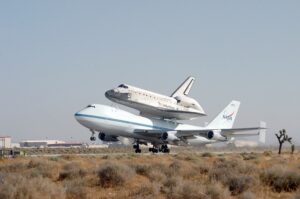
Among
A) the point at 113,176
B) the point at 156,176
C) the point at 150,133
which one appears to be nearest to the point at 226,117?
Answer: the point at 150,133

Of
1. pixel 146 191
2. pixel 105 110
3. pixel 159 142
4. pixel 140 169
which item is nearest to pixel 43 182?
pixel 146 191

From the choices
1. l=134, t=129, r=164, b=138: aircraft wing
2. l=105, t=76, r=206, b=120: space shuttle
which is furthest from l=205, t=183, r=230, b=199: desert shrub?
l=105, t=76, r=206, b=120: space shuttle

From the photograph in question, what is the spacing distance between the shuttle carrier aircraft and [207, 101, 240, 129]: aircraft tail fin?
807 cm

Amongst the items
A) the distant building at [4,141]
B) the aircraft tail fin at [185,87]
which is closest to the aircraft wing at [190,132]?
the aircraft tail fin at [185,87]

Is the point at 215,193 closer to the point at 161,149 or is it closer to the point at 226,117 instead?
the point at 161,149

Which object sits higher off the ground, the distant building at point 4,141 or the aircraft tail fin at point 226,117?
the aircraft tail fin at point 226,117

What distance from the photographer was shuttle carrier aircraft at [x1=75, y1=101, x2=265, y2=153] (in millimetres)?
54906

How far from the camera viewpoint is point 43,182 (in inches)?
620

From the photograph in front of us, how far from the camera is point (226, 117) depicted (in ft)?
253

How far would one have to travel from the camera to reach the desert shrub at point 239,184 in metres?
17.3

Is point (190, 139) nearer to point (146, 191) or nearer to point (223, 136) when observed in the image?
point (223, 136)

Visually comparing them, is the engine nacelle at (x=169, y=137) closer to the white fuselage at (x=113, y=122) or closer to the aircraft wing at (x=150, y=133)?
the aircraft wing at (x=150, y=133)

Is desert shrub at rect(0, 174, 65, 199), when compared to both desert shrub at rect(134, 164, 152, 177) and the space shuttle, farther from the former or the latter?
the space shuttle

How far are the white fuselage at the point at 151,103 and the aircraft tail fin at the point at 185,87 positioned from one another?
8390 mm
